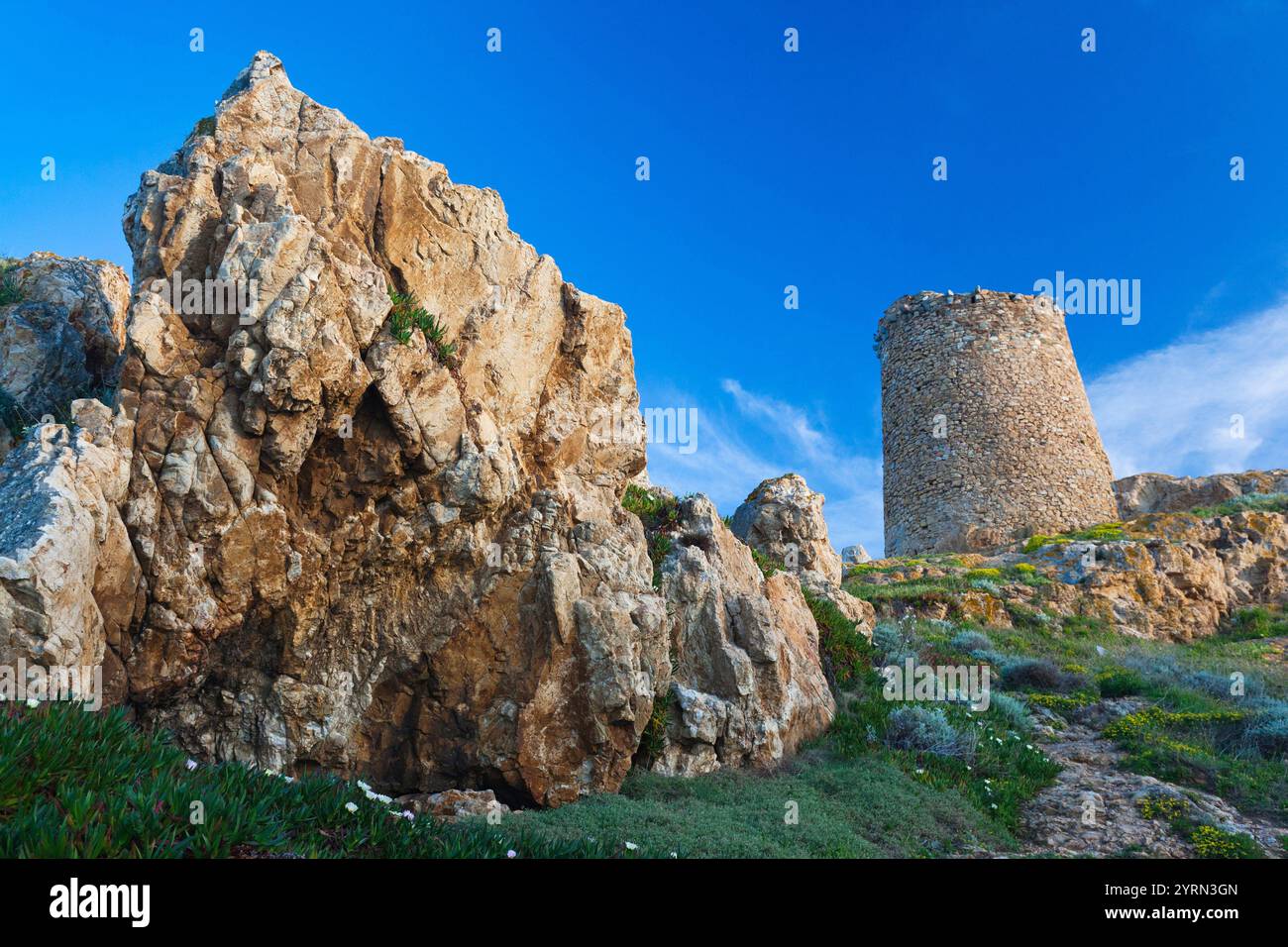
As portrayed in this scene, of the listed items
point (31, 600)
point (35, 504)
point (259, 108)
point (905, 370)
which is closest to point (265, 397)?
point (35, 504)

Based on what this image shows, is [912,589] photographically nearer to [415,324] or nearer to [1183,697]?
[1183,697]

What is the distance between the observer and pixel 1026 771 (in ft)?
34.7

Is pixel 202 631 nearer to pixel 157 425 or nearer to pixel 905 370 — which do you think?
pixel 157 425

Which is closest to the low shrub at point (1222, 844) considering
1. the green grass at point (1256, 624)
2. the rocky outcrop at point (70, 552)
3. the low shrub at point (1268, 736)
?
the low shrub at point (1268, 736)

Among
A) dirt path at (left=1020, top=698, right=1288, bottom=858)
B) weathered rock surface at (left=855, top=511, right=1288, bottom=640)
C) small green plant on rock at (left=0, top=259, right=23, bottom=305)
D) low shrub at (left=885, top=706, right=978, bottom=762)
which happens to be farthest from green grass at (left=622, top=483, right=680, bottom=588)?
weathered rock surface at (left=855, top=511, right=1288, bottom=640)

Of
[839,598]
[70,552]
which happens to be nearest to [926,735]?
[839,598]

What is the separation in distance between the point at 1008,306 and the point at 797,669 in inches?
985

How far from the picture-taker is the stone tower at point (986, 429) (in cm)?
2905

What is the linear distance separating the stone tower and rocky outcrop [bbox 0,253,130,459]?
26.5 meters

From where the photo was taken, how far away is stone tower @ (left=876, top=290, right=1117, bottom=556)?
29.0 metres

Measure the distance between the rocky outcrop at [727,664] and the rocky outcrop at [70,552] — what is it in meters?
5.66

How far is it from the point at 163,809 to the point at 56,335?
6.80 meters

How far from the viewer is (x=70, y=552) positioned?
6.05 m

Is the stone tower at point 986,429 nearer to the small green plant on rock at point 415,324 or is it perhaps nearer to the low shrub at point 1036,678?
the low shrub at point 1036,678
